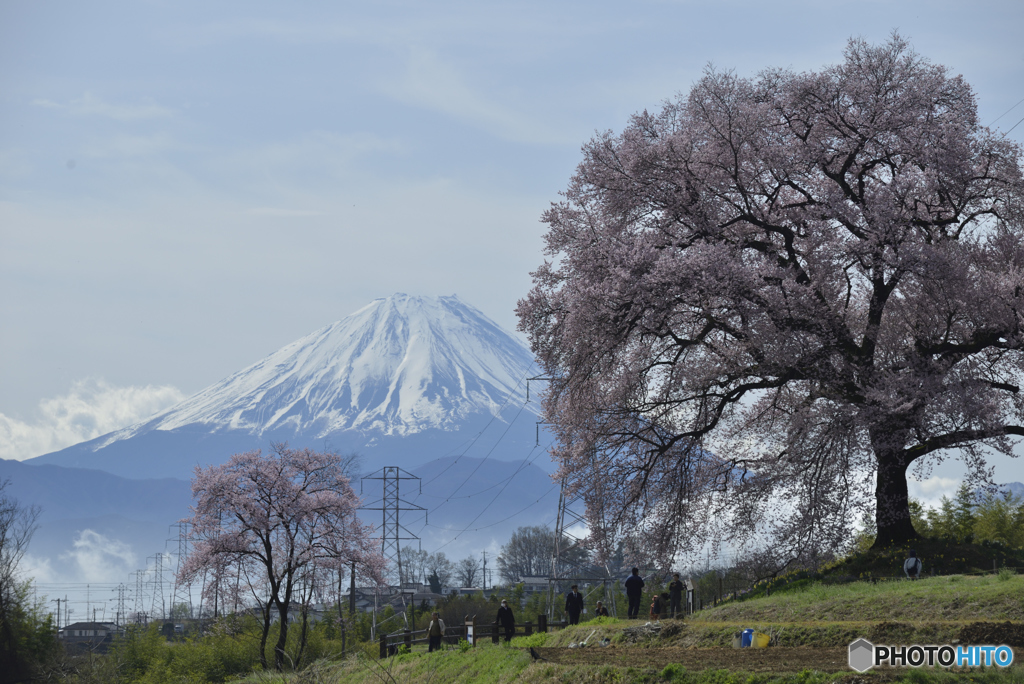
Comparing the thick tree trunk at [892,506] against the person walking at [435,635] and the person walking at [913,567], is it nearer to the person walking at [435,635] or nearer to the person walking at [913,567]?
the person walking at [913,567]

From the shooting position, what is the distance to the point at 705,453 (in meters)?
25.2

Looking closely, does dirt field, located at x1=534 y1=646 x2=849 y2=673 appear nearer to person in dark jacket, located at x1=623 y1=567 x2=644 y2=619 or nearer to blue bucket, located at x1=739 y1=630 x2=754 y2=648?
blue bucket, located at x1=739 y1=630 x2=754 y2=648

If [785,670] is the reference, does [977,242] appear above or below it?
above

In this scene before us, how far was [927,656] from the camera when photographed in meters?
11.9

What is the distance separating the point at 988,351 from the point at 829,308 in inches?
207

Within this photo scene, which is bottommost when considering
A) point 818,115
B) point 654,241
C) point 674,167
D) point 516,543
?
point 516,543

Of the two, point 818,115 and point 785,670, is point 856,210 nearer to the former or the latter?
point 818,115

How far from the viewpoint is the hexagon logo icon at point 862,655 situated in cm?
1129

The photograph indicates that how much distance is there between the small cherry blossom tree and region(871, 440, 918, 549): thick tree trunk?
75.5 ft

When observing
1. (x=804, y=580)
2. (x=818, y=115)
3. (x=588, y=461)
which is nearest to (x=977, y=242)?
(x=818, y=115)

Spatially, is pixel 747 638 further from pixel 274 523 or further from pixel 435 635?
pixel 274 523

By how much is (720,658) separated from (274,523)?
28.5 meters

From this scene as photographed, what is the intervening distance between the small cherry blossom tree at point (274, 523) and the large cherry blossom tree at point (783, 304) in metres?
17.0

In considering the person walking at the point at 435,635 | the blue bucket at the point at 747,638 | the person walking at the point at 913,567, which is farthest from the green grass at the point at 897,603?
the person walking at the point at 435,635
